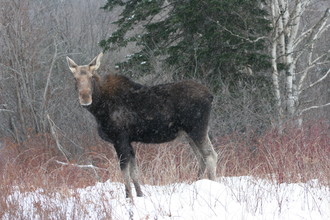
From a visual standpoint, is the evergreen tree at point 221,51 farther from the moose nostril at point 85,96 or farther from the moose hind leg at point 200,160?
the moose nostril at point 85,96

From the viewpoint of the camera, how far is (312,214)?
6324mm

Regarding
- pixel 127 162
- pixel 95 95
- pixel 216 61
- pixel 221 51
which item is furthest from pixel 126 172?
pixel 221 51

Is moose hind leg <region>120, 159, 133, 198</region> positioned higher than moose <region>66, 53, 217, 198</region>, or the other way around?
moose <region>66, 53, 217, 198</region>

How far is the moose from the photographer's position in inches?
312

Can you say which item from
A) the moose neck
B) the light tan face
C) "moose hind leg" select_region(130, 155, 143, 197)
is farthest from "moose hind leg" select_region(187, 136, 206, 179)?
the light tan face

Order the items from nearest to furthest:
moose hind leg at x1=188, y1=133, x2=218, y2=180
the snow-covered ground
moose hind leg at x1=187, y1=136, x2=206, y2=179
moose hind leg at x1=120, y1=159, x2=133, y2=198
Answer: the snow-covered ground, moose hind leg at x1=120, y1=159, x2=133, y2=198, moose hind leg at x1=188, y1=133, x2=218, y2=180, moose hind leg at x1=187, y1=136, x2=206, y2=179

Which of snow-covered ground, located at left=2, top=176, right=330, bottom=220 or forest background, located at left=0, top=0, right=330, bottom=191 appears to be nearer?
snow-covered ground, located at left=2, top=176, right=330, bottom=220

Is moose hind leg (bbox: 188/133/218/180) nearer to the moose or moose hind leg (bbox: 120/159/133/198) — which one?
the moose

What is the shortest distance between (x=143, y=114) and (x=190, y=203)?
213 centimetres

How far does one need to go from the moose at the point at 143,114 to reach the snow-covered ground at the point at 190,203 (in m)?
0.91

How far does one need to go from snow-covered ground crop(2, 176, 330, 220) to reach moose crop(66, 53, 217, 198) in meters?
0.91

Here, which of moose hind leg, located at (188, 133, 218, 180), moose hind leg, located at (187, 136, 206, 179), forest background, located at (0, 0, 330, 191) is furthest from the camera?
forest background, located at (0, 0, 330, 191)

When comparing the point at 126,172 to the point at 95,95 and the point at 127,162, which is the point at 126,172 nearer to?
the point at 127,162

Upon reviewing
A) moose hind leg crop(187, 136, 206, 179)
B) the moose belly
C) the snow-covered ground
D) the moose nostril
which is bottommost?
the snow-covered ground
